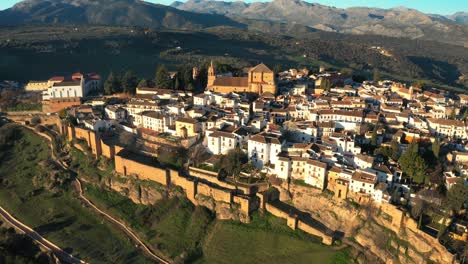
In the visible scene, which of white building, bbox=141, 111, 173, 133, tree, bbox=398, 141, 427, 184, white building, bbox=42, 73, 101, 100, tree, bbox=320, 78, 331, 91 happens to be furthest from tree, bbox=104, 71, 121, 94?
tree, bbox=398, 141, 427, 184

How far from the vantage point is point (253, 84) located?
47.8 metres

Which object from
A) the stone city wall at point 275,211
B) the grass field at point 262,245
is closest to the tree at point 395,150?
the grass field at point 262,245

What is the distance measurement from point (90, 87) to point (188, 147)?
23.3 m

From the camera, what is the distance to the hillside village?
27453mm

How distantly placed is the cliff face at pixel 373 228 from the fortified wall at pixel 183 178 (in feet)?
10.9

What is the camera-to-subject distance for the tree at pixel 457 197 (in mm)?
25609

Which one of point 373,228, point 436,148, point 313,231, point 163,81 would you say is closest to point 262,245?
point 313,231

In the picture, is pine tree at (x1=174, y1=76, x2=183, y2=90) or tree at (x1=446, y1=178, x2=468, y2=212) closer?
tree at (x1=446, y1=178, x2=468, y2=212)

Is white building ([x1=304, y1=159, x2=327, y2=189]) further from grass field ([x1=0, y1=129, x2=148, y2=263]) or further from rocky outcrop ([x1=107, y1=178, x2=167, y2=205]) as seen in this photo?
grass field ([x1=0, y1=129, x2=148, y2=263])

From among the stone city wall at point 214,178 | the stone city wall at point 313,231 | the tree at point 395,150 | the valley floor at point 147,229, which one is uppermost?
the tree at point 395,150

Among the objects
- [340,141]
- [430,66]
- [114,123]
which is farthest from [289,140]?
A: [430,66]

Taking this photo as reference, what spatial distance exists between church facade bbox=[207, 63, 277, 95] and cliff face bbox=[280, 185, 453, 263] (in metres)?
19.8

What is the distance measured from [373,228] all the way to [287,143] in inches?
393

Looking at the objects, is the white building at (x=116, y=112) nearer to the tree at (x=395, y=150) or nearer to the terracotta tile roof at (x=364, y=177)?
the terracotta tile roof at (x=364, y=177)
